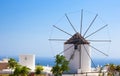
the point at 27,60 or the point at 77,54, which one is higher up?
the point at 77,54

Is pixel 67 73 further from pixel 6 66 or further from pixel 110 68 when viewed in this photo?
pixel 6 66

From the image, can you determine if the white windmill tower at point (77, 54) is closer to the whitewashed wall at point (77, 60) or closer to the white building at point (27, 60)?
the whitewashed wall at point (77, 60)

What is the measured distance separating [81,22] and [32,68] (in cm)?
1053

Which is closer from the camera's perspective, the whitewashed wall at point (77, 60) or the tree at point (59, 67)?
the tree at point (59, 67)

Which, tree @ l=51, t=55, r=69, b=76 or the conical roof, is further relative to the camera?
the conical roof

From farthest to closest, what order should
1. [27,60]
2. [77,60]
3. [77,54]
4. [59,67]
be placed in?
[27,60] → [77,60] → [77,54] → [59,67]

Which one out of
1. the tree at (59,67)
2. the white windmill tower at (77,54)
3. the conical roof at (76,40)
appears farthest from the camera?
the conical roof at (76,40)

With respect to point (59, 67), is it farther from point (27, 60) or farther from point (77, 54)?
point (27, 60)

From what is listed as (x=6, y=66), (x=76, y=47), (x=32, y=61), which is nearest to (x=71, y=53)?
(x=76, y=47)

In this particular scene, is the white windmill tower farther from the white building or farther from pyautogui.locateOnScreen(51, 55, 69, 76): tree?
pyautogui.locateOnScreen(51, 55, 69, 76): tree

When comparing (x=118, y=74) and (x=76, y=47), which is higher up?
(x=76, y=47)

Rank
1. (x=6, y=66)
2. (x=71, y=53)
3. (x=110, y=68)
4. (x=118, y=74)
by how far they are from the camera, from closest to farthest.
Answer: (x=118, y=74)
(x=110, y=68)
(x=71, y=53)
(x=6, y=66)

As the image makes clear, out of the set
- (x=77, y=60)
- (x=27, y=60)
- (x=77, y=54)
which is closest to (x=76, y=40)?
(x=77, y=54)

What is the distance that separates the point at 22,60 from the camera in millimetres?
52062
